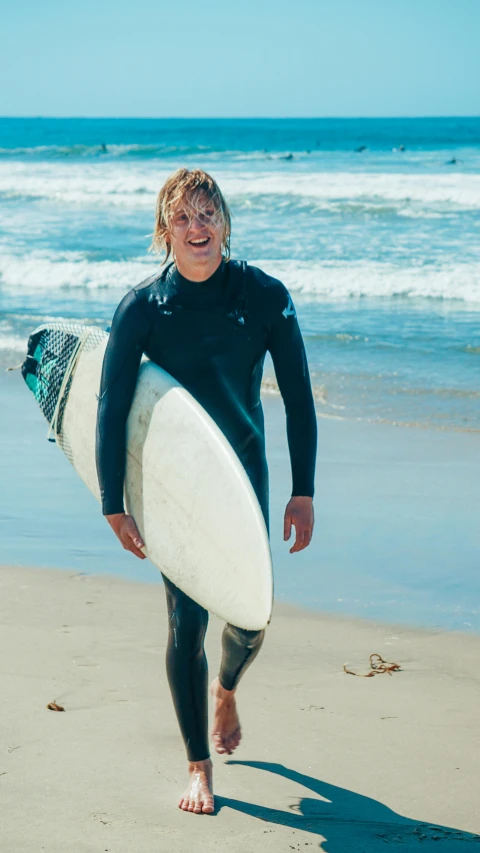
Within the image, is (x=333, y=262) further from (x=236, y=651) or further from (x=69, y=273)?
(x=236, y=651)

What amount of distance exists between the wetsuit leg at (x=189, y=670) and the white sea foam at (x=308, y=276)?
9155 mm

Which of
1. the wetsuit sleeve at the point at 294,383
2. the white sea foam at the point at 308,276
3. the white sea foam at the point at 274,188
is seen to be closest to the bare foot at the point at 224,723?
the wetsuit sleeve at the point at 294,383

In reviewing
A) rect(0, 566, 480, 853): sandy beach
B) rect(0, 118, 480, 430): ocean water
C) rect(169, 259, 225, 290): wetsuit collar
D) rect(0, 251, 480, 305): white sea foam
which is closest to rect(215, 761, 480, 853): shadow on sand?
rect(0, 566, 480, 853): sandy beach

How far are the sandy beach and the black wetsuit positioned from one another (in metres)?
0.24

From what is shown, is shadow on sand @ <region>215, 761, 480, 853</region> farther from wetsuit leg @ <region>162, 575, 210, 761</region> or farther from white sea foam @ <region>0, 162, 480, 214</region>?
white sea foam @ <region>0, 162, 480, 214</region>

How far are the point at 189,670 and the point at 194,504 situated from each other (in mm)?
422

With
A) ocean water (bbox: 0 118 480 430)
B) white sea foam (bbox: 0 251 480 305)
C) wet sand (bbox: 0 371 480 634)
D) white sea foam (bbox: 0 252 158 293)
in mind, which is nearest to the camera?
wet sand (bbox: 0 371 480 634)

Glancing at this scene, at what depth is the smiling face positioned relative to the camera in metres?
2.45

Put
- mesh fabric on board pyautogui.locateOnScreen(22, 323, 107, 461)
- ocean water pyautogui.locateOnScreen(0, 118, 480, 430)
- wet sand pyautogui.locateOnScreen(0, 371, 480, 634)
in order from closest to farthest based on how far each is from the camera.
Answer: mesh fabric on board pyautogui.locateOnScreen(22, 323, 107, 461), wet sand pyautogui.locateOnScreen(0, 371, 480, 634), ocean water pyautogui.locateOnScreen(0, 118, 480, 430)

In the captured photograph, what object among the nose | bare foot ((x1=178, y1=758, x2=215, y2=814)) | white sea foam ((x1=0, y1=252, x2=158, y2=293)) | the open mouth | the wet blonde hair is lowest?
bare foot ((x1=178, y1=758, x2=215, y2=814))

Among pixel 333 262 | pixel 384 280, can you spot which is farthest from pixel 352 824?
pixel 333 262

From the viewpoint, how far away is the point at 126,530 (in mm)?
2555

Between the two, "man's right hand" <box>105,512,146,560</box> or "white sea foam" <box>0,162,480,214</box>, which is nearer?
"man's right hand" <box>105,512,146,560</box>

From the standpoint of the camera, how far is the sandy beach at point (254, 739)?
2.42m
